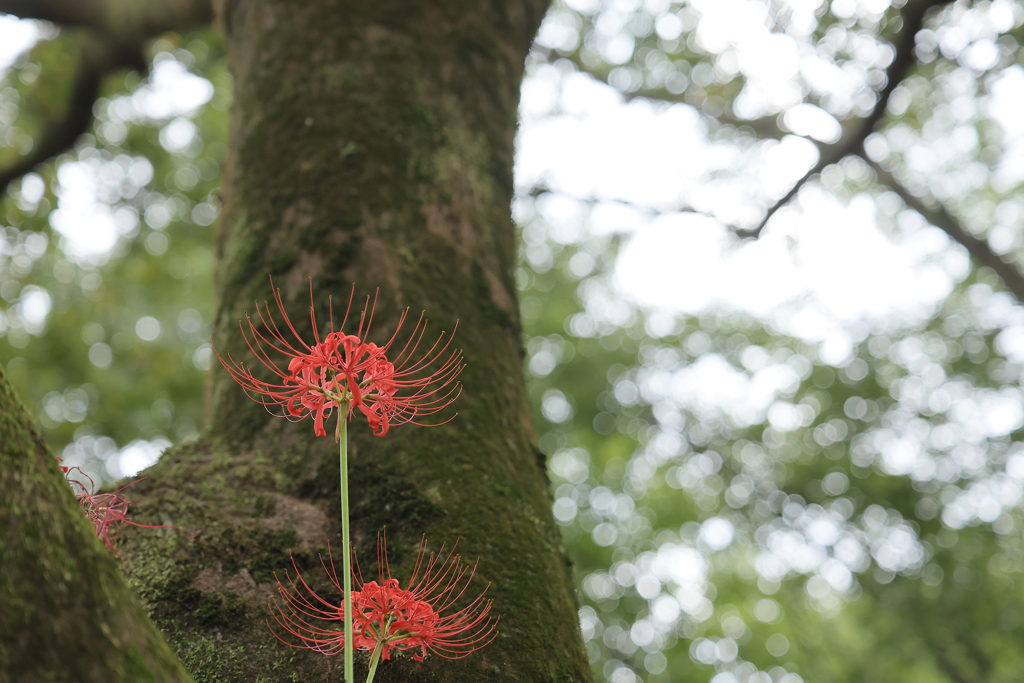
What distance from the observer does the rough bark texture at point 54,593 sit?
0.82 metres

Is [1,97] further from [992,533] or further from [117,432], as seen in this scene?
[992,533]

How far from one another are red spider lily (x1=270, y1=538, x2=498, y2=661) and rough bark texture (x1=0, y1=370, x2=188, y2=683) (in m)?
0.32

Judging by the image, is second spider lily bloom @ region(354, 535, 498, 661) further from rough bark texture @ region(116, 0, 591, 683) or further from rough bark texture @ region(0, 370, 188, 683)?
rough bark texture @ region(0, 370, 188, 683)

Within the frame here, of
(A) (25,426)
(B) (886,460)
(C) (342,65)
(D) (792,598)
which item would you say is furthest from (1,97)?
(D) (792,598)

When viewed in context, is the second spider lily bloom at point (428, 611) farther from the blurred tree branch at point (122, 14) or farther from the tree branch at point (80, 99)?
the tree branch at point (80, 99)

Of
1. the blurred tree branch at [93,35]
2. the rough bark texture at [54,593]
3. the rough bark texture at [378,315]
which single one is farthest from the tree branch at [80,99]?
the rough bark texture at [54,593]

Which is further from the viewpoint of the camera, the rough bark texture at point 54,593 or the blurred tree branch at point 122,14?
the blurred tree branch at point 122,14

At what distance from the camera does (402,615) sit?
1256 mm

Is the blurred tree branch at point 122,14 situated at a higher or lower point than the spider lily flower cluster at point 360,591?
higher

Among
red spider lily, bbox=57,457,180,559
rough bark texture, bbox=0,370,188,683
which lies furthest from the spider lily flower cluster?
red spider lily, bbox=57,457,180,559

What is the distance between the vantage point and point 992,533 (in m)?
9.45

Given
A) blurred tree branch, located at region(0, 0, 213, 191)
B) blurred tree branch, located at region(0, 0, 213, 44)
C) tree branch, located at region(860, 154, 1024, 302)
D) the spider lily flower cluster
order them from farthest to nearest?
tree branch, located at region(860, 154, 1024, 302) < blurred tree branch, located at region(0, 0, 213, 191) < blurred tree branch, located at region(0, 0, 213, 44) < the spider lily flower cluster

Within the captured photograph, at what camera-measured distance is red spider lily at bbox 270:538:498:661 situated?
1237 mm

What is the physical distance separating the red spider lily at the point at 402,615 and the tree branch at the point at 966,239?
6710mm
